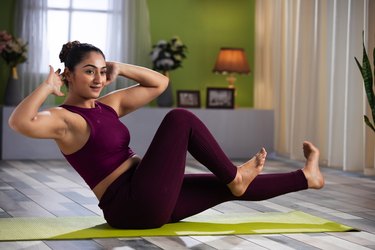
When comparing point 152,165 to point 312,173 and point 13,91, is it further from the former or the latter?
point 13,91

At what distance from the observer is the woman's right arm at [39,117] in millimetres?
2912

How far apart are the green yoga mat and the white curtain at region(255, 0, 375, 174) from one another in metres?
2.62

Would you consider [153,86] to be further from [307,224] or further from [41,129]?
[307,224]

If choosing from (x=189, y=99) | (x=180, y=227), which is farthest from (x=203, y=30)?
(x=180, y=227)

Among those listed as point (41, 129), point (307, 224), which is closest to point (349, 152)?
point (307, 224)

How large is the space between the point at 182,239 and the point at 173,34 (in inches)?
200

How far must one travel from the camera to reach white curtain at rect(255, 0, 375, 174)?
6.39 metres

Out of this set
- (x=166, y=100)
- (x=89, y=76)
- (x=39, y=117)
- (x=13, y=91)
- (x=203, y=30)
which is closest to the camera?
(x=39, y=117)

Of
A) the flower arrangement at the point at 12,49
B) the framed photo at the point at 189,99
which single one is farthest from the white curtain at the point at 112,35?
the framed photo at the point at 189,99

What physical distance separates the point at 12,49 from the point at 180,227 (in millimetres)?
4174

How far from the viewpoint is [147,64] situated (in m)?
7.78

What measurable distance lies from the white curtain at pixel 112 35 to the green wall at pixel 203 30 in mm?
278

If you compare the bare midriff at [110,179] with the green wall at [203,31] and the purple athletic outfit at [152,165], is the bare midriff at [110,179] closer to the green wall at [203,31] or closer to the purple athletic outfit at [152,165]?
the purple athletic outfit at [152,165]

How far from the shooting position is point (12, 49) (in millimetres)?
7148
